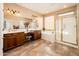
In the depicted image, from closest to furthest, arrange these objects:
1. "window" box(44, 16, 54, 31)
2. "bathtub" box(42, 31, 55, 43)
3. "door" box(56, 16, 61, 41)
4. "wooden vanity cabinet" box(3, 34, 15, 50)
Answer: "wooden vanity cabinet" box(3, 34, 15, 50), "door" box(56, 16, 61, 41), "bathtub" box(42, 31, 55, 43), "window" box(44, 16, 54, 31)

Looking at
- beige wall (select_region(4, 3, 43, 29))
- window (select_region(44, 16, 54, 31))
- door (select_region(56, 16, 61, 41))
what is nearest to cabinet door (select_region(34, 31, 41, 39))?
beige wall (select_region(4, 3, 43, 29))

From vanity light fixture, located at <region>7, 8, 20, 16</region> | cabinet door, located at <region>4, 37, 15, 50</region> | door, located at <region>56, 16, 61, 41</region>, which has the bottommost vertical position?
cabinet door, located at <region>4, 37, 15, 50</region>

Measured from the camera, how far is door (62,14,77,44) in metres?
4.41

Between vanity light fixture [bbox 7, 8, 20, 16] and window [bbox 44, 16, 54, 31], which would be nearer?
vanity light fixture [bbox 7, 8, 20, 16]

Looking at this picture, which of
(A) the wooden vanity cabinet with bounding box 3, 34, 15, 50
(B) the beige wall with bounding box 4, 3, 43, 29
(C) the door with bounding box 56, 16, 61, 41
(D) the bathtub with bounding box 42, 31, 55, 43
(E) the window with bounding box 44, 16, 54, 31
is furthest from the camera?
(E) the window with bounding box 44, 16, 54, 31

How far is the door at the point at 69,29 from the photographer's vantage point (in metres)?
4.41

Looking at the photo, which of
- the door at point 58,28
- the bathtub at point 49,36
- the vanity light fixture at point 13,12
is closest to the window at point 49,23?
the bathtub at point 49,36

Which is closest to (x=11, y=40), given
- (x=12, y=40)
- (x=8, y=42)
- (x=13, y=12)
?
(x=12, y=40)

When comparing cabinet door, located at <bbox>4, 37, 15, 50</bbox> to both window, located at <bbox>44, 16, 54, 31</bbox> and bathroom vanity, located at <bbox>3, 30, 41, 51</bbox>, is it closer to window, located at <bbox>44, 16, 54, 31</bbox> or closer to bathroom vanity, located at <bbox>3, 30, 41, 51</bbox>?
bathroom vanity, located at <bbox>3, 30, 41, 51</bbox>

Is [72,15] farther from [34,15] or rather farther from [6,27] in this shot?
[6,27]

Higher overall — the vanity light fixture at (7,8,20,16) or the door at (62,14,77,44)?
the vanity light fixture at (7,8,20,16)

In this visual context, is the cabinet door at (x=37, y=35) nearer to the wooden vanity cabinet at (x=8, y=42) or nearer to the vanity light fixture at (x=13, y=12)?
the vanity light fixture at (x=13, y=12)

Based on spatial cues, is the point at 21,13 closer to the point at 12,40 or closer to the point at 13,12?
the point at 13,12

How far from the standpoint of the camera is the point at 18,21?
185 inches
